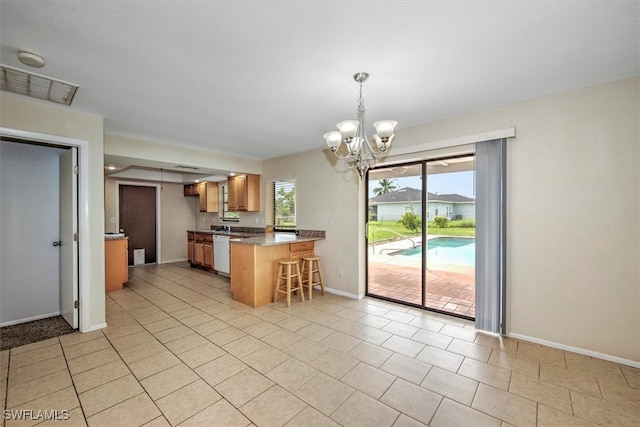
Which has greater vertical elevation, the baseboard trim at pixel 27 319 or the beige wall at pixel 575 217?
the beige wall at pixel 575 217

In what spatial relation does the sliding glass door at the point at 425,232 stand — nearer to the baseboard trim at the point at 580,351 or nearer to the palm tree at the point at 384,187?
the palm tree at the point at 384,187

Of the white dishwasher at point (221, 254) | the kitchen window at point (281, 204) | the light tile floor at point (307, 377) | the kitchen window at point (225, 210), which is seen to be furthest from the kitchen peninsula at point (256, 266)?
the kitchen window at point (225, 210)

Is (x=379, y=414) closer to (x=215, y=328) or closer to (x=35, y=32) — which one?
(x=215, y=328)

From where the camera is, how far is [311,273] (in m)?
4.15

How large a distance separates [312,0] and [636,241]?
A: 3273 millimetres

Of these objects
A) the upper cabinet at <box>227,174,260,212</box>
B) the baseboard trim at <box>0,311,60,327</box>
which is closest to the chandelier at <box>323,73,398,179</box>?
the upper cabinet at <box>227,174,260,212</box>

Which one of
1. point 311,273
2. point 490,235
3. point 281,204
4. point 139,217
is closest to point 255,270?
point 311,273

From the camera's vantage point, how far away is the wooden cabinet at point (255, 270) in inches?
150

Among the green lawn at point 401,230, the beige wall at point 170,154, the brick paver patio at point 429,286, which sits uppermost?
the beige wall at point 170,154

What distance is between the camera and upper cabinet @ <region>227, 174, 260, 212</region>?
5672mm

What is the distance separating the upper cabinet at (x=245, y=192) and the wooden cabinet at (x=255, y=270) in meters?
1.73

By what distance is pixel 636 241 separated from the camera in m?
→ 2.27

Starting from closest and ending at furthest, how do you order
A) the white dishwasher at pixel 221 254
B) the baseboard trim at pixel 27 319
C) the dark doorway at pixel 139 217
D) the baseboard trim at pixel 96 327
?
the baseboard trim at pixel 96 327
the baseboard trim at pixel 27 319
the white dishwasher at pixel 221 254
the dark doorway at pixel 139 217

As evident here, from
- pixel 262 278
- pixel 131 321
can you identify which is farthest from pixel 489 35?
pixel 131 321
